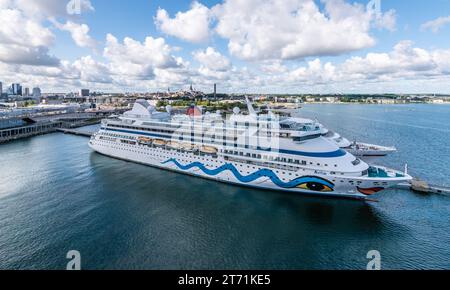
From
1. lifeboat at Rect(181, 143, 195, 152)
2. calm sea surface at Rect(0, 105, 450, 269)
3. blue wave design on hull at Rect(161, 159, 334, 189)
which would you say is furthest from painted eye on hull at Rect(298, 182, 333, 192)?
lifeboat at Rect(181, 143, 195, 152)

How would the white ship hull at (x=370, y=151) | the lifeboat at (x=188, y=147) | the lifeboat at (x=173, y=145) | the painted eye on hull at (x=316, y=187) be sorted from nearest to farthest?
the painted eye on hull at (x=316, y=187) → the lifeboat at (x=188, y=147) → the lifeboat at (x=173, y=145) → the white ship hull at (x=370, y=151)

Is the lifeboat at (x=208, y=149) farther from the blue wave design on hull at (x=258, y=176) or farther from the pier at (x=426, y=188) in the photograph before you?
the pier at (x=426, y=188)

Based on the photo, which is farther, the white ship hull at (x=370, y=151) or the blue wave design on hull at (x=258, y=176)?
the white ship hull at (x=370, y=151)

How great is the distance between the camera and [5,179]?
24.1 m

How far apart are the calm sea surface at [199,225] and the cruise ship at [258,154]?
4.06 feet

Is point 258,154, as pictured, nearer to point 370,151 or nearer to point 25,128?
point 370,151

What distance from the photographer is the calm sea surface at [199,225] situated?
13008mm

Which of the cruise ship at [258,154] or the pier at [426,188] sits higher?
the cruise ship at [258,154]

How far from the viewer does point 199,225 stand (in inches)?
639

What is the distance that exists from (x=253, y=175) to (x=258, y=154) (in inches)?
76.8

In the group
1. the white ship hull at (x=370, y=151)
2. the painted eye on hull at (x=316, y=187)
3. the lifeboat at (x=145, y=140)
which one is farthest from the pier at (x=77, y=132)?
the white ship hull at (x=370, y=151)
